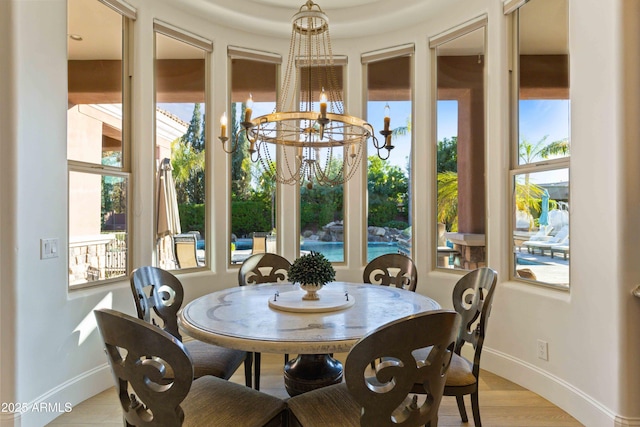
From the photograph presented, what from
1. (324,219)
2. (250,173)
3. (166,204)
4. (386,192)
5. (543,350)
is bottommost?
(543,350)

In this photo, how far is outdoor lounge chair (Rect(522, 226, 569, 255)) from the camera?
2559 millimetres

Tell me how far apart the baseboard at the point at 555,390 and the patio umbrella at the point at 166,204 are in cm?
293

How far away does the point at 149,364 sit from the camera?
1249 mm

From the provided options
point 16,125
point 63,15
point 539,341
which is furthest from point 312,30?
point 539,341

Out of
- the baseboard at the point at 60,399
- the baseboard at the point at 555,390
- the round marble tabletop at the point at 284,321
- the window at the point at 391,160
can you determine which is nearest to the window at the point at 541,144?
the baseboard at the point at 555,390

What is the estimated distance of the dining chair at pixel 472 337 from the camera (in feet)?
6.17

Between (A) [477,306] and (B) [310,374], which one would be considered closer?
(A) [477,306]

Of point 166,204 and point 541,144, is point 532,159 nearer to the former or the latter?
point 541,144

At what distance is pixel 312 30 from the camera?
258 centimetres

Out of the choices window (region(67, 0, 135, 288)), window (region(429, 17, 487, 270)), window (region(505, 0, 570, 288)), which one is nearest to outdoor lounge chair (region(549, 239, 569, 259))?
window (region(505, 0, 570, 288))

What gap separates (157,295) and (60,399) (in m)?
0.94

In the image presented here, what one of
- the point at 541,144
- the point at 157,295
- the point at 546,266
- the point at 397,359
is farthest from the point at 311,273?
the point at 541,144

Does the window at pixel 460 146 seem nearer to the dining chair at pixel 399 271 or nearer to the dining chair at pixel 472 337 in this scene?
the dining chair at pixel 399 271

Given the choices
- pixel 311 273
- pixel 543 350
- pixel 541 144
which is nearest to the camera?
pixel 311 273
